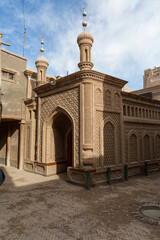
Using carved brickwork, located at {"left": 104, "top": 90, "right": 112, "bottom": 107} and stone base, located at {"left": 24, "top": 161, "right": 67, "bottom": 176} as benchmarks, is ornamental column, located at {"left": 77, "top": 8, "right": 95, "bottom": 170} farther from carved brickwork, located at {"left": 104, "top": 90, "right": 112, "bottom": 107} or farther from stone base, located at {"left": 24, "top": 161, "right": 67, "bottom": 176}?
stone base, located at {"left": 24, "top": 161, "right": 67, "bottom": 176}

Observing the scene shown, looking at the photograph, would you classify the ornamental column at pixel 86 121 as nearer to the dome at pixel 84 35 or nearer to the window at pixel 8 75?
the dome at pixel 84 35

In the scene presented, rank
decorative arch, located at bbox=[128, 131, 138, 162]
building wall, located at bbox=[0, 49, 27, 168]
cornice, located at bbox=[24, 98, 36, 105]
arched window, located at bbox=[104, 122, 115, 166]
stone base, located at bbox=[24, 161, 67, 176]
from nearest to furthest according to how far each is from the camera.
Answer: arched window, located at bbox=[104, 122, 115, 166] → stone base, located at bbox=[24, 161, 67, 176] → decorative arch, located at bbox=[128, 131, 138, 162] → cornice, located at bbox=[24, 98, 36, 105] → building wall, located at bbox=[0, 49, 27, 168]

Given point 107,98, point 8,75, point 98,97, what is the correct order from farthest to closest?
point 8,75, point 107,98, point 98,97

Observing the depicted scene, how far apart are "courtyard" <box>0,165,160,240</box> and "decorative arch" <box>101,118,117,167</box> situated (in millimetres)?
1226

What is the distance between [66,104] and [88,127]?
6.67 feet

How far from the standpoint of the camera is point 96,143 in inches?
331

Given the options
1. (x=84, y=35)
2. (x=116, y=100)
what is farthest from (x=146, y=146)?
(x=84, y=35)

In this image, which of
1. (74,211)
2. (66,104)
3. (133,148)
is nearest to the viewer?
(74,211)

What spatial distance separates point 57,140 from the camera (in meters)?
11.1

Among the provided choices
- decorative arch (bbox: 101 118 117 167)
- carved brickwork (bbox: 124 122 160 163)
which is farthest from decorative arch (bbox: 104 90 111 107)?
carved brickwork (bbox: 124 122 160 163)

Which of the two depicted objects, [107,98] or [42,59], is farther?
[42,59]

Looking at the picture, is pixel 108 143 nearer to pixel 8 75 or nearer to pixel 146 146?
pixel 146 146

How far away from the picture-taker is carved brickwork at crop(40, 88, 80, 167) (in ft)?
28.3

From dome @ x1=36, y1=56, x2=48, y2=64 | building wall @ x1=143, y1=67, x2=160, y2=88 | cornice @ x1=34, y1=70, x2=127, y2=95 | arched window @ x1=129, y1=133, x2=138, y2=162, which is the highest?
building wall @ x1=143, y1=67, x2=160, y2=88
